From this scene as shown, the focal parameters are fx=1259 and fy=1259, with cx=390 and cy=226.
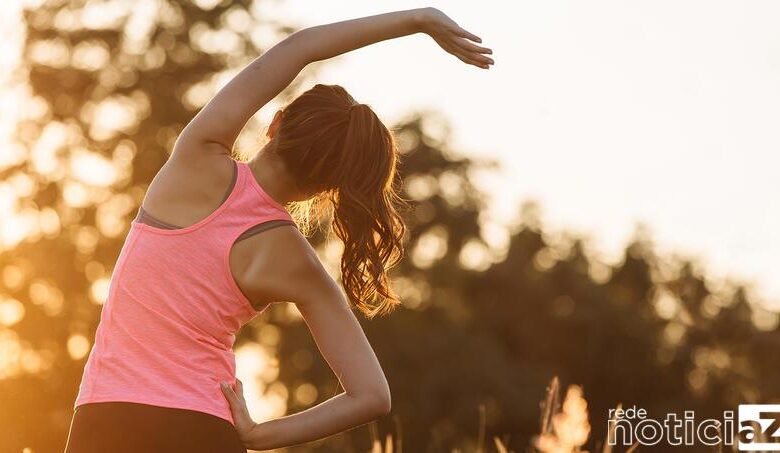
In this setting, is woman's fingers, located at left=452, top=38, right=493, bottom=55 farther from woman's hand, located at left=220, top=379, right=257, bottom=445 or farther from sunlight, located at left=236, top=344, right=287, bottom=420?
sunlight, located at left=236, top=344, right=287, bottom=420

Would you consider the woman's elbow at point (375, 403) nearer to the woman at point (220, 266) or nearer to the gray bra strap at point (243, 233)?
the woman at point (220, 266)

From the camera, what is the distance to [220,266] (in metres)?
2.62

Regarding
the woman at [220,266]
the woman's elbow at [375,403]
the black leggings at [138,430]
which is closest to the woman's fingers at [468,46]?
the woman at [220,266]

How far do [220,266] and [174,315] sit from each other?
0.45 feet

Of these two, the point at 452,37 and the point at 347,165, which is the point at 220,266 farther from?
the point at 452,37

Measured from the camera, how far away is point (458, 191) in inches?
1427

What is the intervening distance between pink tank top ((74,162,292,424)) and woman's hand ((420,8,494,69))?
0.64 m

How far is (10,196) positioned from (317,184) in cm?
2873

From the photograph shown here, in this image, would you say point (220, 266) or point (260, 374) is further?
point (260, 374)

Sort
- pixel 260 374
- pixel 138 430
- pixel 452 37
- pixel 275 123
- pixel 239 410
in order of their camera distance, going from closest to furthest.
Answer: pixel 138 430
pixel 239 410
pixel 275 123
pixel 452 37
pixel 260 374

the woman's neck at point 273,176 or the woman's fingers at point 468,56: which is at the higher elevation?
the woman's fingers at point 468,56

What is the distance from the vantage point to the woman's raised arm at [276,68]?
266cm

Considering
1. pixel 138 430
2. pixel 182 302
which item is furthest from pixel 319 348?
pixel 138 430

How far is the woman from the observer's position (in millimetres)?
2582
